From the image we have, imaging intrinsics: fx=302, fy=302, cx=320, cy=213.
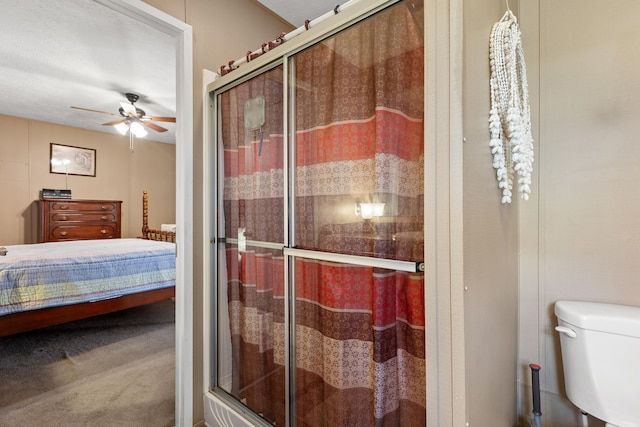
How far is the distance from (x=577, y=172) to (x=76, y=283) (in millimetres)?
3699

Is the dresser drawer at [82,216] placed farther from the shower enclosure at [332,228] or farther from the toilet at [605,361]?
the toilet at [605,361]

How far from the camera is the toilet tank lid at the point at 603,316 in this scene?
1.01 m

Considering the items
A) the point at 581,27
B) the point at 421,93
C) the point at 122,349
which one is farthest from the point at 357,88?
the point at 122,349

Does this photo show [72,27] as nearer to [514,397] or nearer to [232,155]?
[232,155]

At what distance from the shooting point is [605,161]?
3.88 feet

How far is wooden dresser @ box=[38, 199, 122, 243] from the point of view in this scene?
4.51 metres

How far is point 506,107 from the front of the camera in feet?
3.25

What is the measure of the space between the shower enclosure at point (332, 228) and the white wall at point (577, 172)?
709 mm

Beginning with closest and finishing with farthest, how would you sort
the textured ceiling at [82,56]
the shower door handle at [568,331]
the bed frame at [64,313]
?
the shower door handle at [568,331], the textured ceiling at [82,56], the bed frame at [64,313]

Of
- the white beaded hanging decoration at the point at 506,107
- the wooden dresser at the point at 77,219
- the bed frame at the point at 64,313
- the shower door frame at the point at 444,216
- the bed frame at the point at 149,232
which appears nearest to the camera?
the shower door frame at the point at 444,216

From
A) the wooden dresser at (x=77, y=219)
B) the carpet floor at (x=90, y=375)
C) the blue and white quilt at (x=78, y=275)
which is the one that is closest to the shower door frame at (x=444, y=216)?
the carpet floor at (x=90, y=375)

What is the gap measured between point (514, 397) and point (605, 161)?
3.43ft

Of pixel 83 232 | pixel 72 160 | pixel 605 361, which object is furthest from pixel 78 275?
pixel 605 361

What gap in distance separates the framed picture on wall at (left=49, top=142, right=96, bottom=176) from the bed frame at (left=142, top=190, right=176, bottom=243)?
→ 896mm
